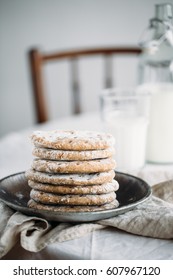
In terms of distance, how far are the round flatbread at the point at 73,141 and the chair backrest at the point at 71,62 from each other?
1.04m

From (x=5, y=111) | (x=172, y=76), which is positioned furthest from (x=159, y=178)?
(x=5, y=111)

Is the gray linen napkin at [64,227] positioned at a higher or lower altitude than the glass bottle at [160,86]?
lower

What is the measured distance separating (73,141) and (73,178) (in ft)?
0.17

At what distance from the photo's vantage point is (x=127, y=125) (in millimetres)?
1008

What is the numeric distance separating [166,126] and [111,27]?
2.12 metres

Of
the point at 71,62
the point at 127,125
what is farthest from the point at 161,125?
the point at 71,62

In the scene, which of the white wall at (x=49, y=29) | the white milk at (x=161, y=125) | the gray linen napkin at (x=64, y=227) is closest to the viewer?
the gray linen napkin at (x=64, y=227)

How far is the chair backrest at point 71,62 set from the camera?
1734 millimetres

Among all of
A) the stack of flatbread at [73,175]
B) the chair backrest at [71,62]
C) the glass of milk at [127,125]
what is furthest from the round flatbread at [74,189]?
the chair backrest at [71,62]

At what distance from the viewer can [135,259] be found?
559 mm

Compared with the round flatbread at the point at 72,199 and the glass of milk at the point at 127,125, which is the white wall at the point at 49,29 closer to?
the glass of milk at the point at 127,125

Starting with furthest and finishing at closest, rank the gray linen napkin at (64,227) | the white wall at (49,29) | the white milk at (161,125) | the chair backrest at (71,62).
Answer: the white wall at (49,29) → the chair backrest at (71,62) → the white milk at (161,125) → the gray linen napkin at (64,227)

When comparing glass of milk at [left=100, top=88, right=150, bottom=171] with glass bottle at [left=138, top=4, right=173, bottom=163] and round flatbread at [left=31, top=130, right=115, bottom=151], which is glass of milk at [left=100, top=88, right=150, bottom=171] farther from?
round flatbread at [left=31, top=130, right=115, bottom=151]
